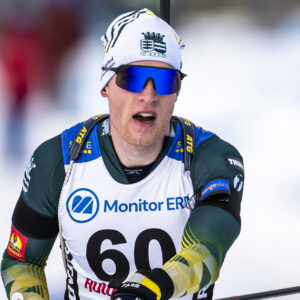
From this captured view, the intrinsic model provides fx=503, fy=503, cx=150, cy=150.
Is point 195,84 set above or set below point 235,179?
above

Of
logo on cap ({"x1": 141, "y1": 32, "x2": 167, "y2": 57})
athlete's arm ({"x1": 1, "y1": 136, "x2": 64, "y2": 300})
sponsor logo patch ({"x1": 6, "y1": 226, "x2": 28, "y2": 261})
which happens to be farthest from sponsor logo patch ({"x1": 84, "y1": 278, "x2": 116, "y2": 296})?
logo on cap ({"x1": 141, "y1": 32, "x2": 167, "y2": 57})

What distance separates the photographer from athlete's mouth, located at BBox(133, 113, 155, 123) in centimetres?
165

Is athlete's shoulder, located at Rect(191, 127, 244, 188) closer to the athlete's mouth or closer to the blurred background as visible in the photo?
the athlete's mouth

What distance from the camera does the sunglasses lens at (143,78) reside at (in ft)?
5.32

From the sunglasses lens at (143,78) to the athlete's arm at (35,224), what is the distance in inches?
13.9

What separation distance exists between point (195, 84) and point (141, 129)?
179 cm

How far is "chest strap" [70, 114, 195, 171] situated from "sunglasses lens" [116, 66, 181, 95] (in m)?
0.19

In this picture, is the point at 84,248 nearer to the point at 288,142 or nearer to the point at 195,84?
the point at 195,84

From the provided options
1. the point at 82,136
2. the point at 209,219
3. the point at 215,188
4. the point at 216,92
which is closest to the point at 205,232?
the point at 209,219

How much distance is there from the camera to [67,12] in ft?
10.1

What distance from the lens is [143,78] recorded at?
5.32 feet

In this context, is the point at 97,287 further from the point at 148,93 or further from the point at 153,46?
the point at 153,46

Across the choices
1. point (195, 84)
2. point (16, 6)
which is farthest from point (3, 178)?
point (195, 84)

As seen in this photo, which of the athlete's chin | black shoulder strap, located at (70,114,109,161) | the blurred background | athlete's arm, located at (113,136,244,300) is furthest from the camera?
the blurred background
